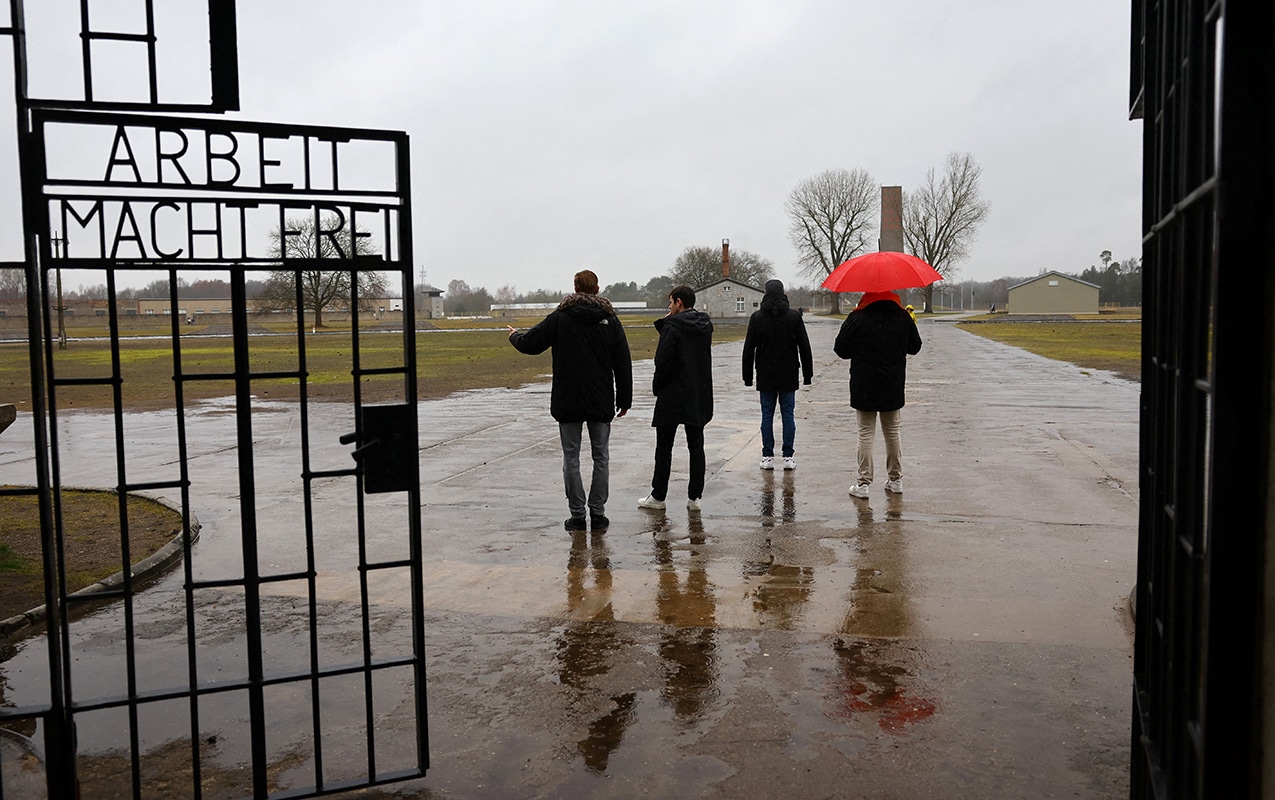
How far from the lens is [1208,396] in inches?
99.6

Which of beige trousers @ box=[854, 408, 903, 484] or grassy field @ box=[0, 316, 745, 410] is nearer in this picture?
beige trousers @ box=[854, 408, 903, 484]

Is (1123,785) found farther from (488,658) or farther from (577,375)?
(577,375)

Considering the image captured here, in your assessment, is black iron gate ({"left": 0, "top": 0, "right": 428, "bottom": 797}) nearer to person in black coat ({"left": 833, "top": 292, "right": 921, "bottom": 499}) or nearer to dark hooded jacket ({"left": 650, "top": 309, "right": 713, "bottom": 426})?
dark hooded jacket ({"left": 650, "top": 309, "right": 713, "bottom": 426})

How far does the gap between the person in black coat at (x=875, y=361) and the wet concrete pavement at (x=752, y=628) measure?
600mm

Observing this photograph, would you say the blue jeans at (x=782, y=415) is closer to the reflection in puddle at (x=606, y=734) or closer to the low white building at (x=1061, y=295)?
the reflection in puddle at (x=606, y=734)

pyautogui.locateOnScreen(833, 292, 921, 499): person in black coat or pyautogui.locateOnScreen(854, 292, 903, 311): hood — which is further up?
pyautogui.locateOnScreen(854, 292, 903, 311): hood

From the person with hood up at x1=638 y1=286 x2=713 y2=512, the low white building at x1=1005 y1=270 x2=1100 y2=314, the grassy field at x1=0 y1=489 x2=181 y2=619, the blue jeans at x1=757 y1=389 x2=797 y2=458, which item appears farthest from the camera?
the low white building at x1=1005 y1=270 x2=1100 y2=314

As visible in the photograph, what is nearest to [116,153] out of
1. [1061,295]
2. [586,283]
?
[586,283]

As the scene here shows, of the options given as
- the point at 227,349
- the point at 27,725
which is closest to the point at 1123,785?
the point at 27,725

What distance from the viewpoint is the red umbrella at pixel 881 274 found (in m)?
8.89

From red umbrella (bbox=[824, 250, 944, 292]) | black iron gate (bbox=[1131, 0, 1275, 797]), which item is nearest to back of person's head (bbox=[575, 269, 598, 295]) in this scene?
red umbrella (bbox=[824, 250, 944, 292])

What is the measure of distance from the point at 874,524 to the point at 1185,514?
5423 mm

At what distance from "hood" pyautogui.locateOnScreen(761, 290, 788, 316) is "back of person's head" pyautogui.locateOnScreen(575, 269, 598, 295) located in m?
3.00

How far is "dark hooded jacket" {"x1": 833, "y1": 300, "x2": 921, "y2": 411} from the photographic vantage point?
893 centimetres
